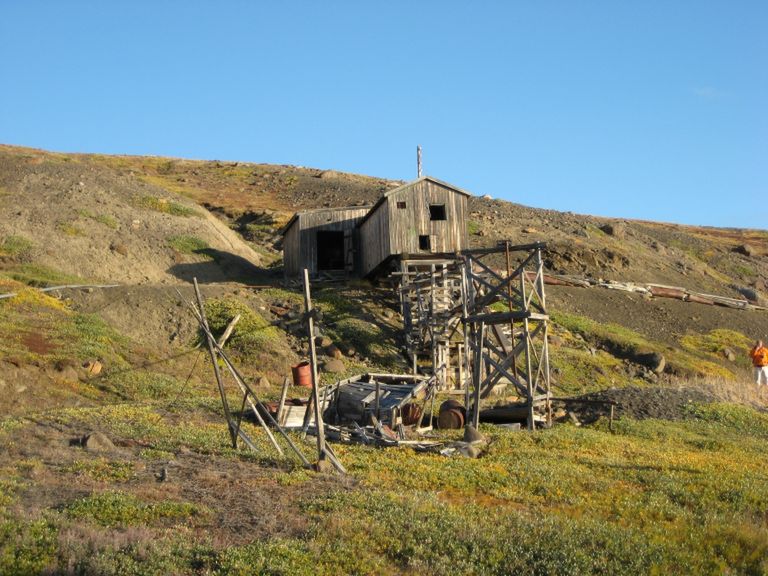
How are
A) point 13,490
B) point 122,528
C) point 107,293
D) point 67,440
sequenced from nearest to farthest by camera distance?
point 122,528 < point 13,490 < point 67,440 < point 107,293

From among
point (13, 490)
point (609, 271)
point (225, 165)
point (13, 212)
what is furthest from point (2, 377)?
point (225, 165)

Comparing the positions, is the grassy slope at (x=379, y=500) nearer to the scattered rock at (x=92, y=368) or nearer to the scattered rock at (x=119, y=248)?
the scattered rock at (x=92, y=368)

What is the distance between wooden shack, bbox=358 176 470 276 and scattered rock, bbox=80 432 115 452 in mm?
21977

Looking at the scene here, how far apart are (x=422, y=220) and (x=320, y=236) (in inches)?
352

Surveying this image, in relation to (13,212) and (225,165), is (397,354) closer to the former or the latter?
(13,212)

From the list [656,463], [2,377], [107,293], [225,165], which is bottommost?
[656,463]

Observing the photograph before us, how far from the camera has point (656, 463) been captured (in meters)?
17.8

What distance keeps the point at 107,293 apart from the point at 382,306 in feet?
38.2

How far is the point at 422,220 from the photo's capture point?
38219 millimetres

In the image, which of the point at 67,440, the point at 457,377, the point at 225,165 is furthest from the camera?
the point at 225,165

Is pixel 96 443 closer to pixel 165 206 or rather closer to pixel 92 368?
pixel 92 368

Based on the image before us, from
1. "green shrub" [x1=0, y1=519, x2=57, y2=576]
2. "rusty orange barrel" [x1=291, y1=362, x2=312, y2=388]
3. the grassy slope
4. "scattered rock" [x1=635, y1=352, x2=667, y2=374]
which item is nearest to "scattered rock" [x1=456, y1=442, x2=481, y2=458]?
the grassy slope

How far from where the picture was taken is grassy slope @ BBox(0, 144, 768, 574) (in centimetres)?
1062

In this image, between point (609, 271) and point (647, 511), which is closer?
point (647, 511)
